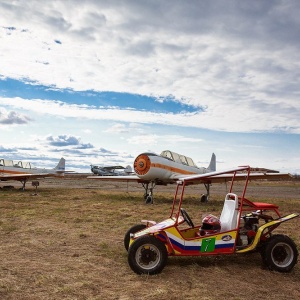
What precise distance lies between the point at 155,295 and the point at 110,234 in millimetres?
4937

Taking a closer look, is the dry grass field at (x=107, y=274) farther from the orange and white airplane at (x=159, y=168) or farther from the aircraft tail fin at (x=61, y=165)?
the aircraft tail fin at (x=61, y=165)

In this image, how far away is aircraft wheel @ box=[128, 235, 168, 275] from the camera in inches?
241

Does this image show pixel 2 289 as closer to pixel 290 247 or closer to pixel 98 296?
pixel 98 296

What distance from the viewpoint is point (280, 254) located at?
6.66 meters

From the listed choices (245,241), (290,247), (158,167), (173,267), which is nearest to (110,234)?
(173,267)

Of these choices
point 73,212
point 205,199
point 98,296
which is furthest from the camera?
point 205,199

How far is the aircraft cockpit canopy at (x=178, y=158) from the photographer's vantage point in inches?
890

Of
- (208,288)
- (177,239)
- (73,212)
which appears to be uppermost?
(177,239)

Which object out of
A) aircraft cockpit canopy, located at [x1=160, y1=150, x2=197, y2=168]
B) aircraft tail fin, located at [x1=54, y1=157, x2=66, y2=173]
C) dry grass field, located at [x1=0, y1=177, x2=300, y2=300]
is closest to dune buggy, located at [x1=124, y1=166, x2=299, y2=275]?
dry grass field, located at [x1=0, y1=177, x2=300, y2=300]

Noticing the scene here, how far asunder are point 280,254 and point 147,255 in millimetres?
2642

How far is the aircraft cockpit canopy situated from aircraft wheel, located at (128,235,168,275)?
16223 mm

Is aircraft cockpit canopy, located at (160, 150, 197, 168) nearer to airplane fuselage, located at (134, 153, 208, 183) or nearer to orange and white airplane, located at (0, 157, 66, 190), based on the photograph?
airplane fuselage, located at (134, 153, 208, 183)

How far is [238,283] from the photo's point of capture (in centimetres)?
577

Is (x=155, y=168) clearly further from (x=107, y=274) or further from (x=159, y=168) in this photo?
(x=107, y=274)
